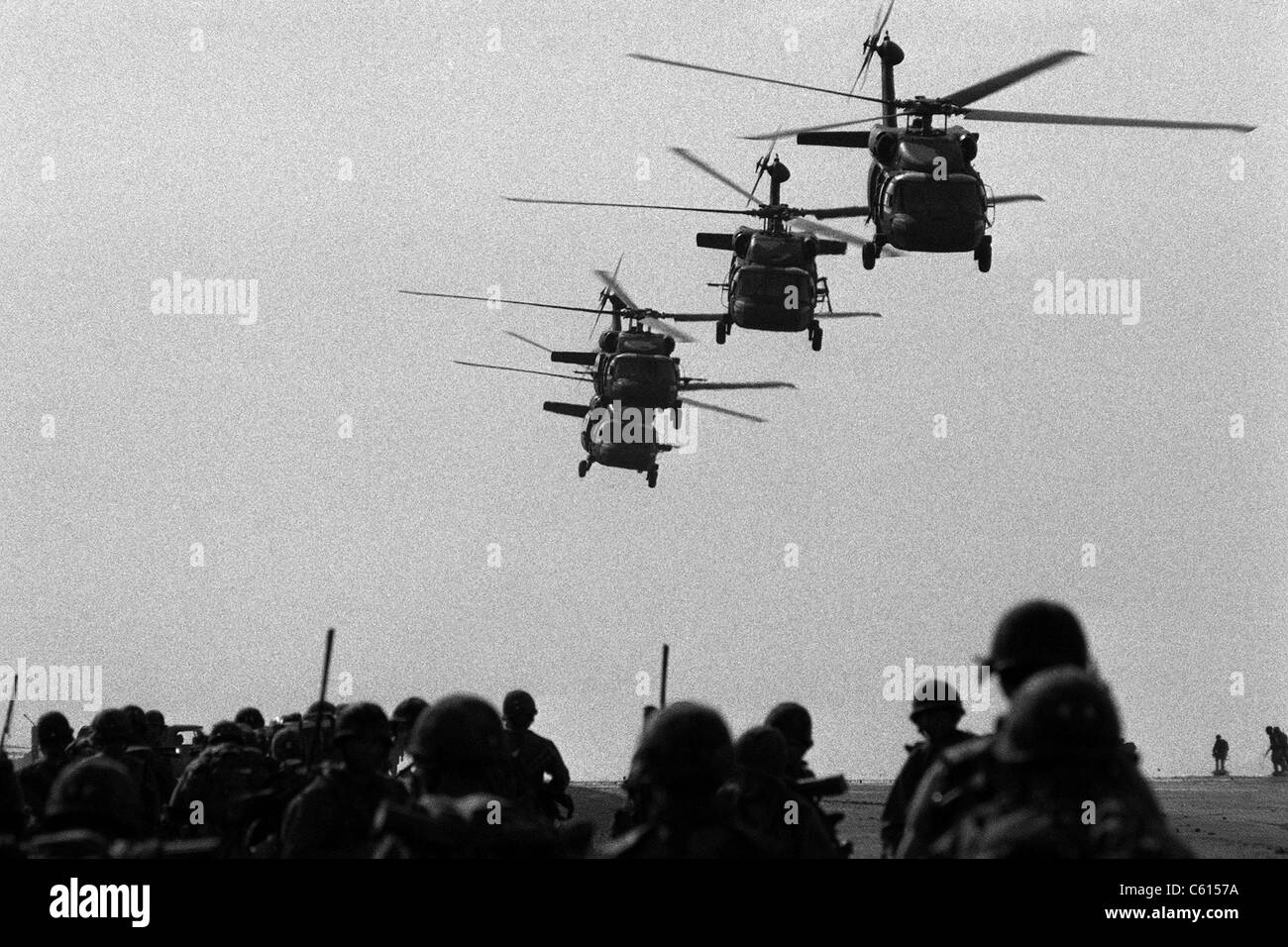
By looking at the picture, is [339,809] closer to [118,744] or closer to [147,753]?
[118,744]

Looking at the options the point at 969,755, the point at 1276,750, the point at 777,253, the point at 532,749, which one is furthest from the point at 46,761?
the point at 1276,750

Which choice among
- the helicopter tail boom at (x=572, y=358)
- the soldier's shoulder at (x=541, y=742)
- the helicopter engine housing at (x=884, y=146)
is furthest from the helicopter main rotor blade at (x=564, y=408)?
the soldier's shoulder at (x=541, y=742)

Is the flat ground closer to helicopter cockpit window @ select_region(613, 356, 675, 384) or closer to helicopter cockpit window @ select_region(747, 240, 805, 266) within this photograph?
helicopter cockpit window @ select_region(613, 356, 675, 384)

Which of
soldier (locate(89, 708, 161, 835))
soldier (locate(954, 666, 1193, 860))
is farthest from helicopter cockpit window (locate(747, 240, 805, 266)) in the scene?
soldier (locate(954, 666, 1193, 860))

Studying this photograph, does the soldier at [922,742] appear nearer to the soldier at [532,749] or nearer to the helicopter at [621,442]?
the soldier at [532,749]
